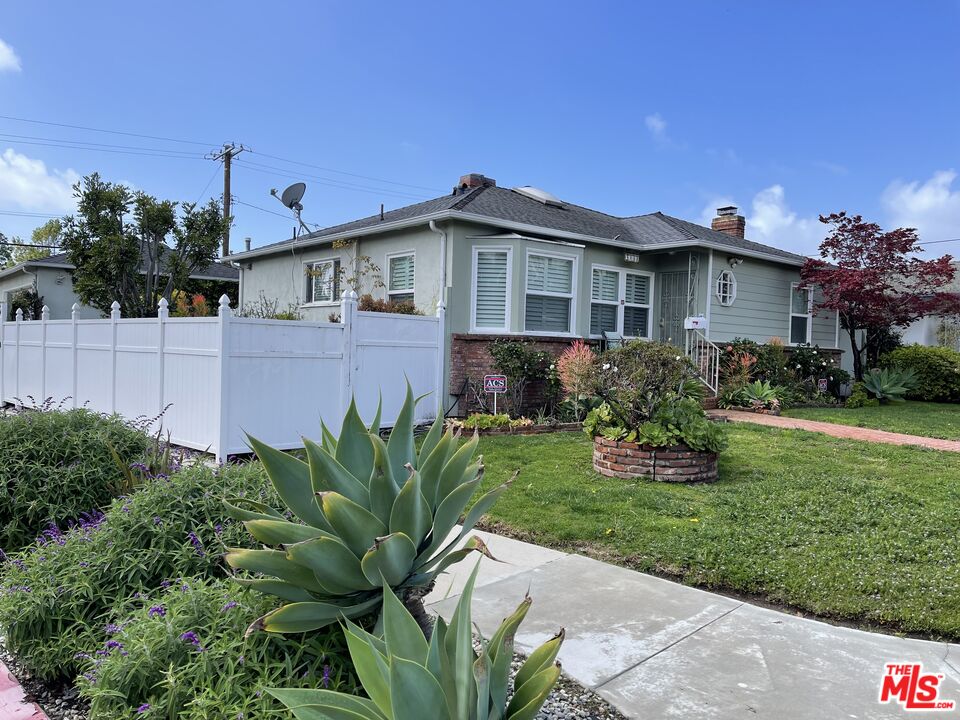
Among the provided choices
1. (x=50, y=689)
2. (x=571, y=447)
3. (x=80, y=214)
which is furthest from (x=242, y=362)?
(x=80, y=214)

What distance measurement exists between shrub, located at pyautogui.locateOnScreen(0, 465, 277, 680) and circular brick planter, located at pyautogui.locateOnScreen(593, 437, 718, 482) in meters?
4.85

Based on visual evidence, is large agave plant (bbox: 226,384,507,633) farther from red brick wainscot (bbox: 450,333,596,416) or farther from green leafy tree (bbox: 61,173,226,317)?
green leafy tree (bbox: 61,173,226,317)

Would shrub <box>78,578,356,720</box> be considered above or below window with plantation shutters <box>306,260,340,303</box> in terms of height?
below

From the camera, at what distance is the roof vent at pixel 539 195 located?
15.3 meters

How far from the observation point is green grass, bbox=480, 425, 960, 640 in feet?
13.4

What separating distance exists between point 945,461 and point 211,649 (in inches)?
353

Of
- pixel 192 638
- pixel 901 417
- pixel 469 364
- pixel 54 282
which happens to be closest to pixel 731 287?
pixel 901 417

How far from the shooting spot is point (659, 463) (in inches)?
279

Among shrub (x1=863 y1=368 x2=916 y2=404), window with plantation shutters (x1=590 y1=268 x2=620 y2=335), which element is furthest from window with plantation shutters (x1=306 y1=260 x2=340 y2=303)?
shrub (x1=863 y1=368 x2=916 y2=404)

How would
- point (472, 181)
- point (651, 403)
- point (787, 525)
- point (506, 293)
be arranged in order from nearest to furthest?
1. point (787, 525)
2. point (651, 403)
3. point (506, 293)
4. point (472, 181)

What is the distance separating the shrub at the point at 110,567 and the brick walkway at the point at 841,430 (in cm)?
958

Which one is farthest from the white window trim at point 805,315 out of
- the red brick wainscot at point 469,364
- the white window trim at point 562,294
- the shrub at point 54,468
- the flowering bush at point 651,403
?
the shrub at point 54,468

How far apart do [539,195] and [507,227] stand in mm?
3746

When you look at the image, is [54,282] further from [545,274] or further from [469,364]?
[545,274]
